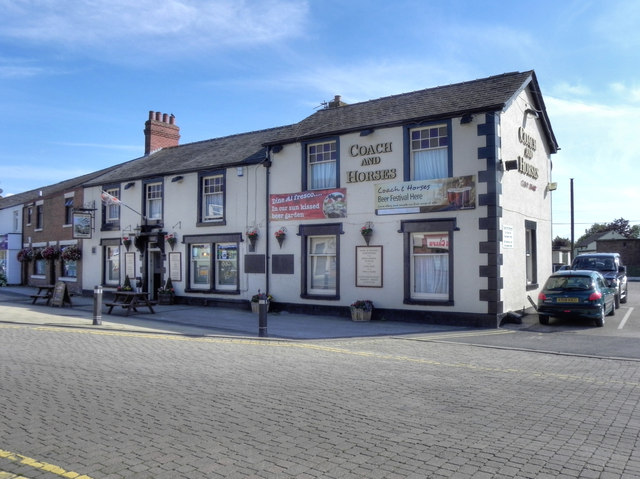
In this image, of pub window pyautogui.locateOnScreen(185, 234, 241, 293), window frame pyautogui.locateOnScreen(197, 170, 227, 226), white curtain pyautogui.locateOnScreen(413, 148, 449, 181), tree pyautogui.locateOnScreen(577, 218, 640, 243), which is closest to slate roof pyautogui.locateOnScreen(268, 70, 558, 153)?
white curtain pyautogui.locateOnScreen(413, 148, 449, 181)

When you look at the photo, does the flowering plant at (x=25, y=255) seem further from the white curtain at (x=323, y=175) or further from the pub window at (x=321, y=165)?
the white curtain at (x=323, y=175)

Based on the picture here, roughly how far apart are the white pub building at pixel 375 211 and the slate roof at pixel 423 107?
0.07 meters

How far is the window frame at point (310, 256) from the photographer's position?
56.6ft

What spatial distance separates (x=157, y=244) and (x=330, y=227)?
8.74 metres

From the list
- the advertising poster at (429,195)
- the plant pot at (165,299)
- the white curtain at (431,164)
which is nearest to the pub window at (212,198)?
the plant pot at (165,299)

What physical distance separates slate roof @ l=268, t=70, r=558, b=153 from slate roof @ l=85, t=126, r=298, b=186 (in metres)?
1.87

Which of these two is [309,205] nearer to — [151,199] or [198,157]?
[198,157]

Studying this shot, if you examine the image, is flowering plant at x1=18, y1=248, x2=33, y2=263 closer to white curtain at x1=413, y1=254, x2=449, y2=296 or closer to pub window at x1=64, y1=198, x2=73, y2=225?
pub window at x1=64, y1=198, x2=73, y2=225

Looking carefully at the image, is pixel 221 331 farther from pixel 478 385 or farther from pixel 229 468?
pixel 229 468

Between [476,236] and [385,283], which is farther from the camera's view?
[385,283]

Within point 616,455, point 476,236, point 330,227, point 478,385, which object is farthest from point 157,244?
point 616,455

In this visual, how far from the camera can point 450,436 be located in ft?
17.9

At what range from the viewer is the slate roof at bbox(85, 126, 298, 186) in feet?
67.4

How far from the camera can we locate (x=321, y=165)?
59.4ft
